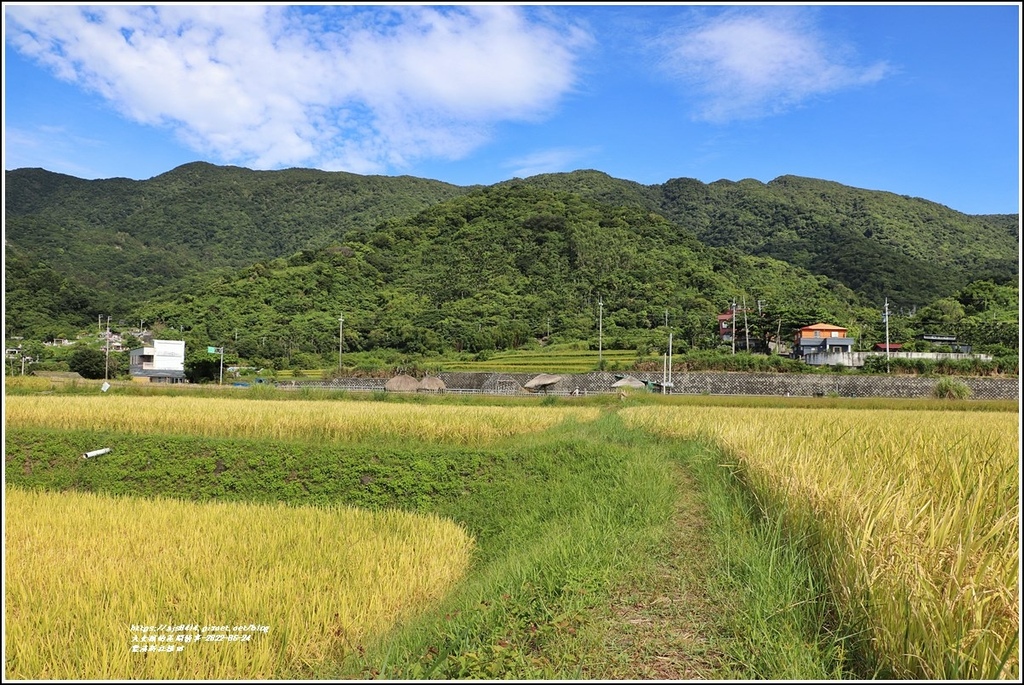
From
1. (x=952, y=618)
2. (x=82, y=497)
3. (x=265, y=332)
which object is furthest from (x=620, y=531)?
(x=265, y=332)

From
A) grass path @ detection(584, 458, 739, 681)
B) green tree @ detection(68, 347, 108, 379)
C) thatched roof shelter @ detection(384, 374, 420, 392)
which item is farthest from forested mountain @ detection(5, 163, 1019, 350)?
grass path @ detection(584, 458, 739, 681)

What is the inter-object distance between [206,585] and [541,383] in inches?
1195

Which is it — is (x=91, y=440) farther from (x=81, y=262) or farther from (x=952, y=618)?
(x=81, y=262)

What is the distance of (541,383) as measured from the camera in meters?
34.3

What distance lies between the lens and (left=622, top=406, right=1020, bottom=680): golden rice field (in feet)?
7.83

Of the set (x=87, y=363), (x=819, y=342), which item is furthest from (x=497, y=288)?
(x=87, y=363)

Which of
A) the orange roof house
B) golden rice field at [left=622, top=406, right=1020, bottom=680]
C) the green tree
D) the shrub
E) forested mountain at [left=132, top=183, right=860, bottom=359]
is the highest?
forested mountain at [left=132, top=183, right=860, bottom=359]

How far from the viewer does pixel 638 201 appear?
394 ft

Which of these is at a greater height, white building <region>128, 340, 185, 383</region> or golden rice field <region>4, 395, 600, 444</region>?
white building <region>128, 340, 185, 383</region>

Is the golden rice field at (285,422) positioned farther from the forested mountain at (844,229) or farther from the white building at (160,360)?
the forested mountain at (844,229)

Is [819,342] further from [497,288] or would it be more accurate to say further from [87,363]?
[87,363]

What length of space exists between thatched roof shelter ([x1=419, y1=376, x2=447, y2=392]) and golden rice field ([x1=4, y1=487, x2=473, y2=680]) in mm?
26880

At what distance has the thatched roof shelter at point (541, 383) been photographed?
34.3m

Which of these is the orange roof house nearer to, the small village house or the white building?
the small village house
